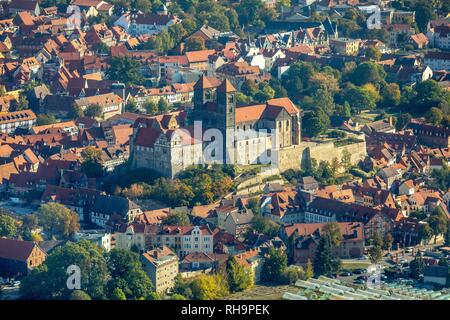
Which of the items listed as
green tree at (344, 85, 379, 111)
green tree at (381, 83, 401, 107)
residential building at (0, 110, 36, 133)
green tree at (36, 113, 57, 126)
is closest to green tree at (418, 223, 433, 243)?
green tree at (344, 85, 379, 111)

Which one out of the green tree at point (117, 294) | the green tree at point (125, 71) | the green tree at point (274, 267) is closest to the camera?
the green tree at point (117, 294)

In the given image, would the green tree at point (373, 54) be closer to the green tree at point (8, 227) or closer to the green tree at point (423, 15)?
the green tree at point (423, 15)

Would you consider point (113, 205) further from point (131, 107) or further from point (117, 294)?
point (131, 107)

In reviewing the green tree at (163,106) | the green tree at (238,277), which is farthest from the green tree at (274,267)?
the green tree at (163,106)

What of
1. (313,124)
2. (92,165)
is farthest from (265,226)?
(313,124)

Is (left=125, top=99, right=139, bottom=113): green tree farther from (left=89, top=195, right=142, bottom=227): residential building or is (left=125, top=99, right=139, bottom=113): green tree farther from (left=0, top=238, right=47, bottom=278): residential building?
(left=0, top=238, right=47, bottom=278): residential building
